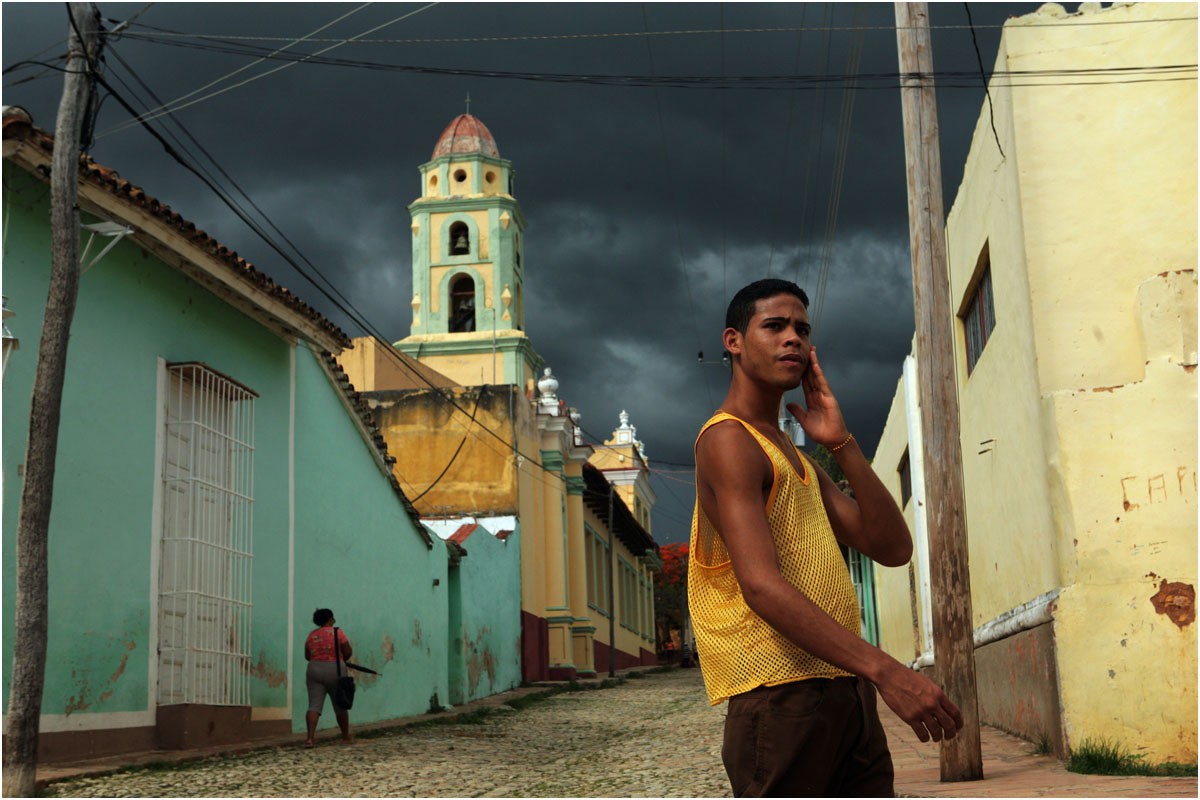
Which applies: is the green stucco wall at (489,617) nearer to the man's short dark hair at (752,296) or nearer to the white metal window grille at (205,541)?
the white metal window grille at (205,541)

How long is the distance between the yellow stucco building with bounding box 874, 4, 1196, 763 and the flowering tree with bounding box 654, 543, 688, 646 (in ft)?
161

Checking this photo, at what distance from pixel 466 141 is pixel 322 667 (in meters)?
23.5

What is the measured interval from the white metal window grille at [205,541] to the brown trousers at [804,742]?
8.24 metres

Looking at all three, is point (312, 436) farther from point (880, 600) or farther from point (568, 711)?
point (880, 600)

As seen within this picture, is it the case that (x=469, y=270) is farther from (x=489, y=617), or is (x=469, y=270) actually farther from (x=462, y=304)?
(x=489, y=617)

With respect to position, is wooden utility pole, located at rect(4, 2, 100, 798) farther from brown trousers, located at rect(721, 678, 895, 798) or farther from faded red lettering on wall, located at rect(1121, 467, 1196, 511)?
faded red lettering on wall, located at rect(1121, 467, 1196, 511)

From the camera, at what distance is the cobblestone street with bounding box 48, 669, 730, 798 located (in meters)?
7.71

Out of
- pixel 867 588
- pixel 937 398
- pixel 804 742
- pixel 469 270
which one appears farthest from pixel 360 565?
pixel 469 270

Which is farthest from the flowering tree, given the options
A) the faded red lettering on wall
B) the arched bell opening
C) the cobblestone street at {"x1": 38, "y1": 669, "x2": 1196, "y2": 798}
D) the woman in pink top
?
the faded red lettering on wall

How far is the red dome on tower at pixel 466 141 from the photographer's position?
33125mm

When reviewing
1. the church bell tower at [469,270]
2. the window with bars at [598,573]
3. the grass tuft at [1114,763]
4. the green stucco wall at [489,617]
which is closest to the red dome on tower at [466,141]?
the church bell tower at [469,270]

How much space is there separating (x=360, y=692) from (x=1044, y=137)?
8.86 meters

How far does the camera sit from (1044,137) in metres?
8.71

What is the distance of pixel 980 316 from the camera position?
11484 mm
